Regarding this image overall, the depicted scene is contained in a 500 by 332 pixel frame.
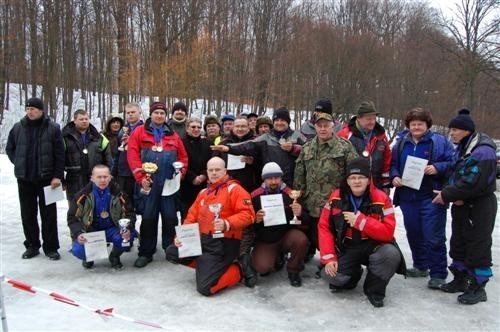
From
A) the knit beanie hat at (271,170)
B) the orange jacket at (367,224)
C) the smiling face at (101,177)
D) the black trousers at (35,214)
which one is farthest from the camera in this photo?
the black trousers at (35,214)

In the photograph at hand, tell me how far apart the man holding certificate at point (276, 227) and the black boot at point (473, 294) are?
5.71 feet

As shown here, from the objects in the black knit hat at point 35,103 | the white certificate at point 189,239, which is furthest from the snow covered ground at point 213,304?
the black knit hat at point 35,103

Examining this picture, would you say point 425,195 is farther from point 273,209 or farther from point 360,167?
point 273,209

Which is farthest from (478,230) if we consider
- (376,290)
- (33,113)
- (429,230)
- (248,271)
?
(33,113)

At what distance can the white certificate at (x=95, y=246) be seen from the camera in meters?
4.93

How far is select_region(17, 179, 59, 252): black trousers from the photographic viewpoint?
17.9 ft

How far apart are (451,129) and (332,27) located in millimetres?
26258

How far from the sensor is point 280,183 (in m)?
5.01

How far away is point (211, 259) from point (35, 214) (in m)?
2.73

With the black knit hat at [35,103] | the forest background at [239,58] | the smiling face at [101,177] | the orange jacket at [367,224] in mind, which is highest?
the forest background at [239,58]

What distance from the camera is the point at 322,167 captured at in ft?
15.8

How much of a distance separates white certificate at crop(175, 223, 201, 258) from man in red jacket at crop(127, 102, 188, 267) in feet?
2.99

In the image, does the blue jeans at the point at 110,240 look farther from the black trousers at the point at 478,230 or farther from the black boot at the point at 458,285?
the black trousers at the point at 478,230

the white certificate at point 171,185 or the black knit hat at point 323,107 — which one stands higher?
the black knit hat at point 323,107
